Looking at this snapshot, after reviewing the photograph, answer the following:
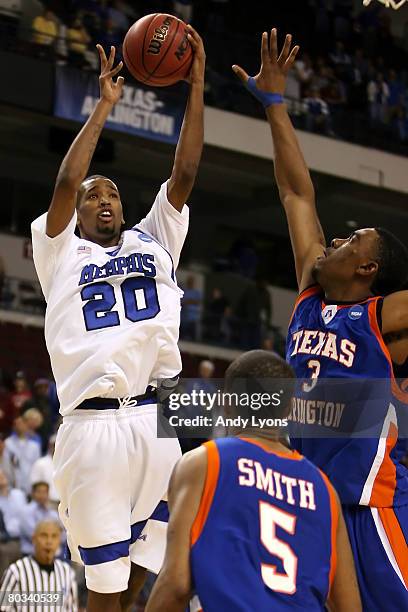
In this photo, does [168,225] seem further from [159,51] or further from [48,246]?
[159,51]

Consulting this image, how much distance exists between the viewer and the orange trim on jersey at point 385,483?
4.15m

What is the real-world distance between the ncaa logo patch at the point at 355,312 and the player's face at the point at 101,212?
1.14 metres

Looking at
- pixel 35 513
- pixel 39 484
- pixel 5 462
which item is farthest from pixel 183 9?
pixel 35 513

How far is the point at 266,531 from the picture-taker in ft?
10.4

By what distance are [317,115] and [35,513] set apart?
10.1 meters

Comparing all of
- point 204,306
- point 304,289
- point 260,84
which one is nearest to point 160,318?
point 304,289

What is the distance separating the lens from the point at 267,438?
333 centimetres

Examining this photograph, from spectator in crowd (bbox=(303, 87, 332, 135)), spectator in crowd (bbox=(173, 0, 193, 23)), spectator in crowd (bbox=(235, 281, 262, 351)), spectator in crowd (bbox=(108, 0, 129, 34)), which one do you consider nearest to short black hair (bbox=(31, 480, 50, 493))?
spectator in crowd (bbox=(235, 281, 262, 351))

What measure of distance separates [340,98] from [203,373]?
698 centimetres

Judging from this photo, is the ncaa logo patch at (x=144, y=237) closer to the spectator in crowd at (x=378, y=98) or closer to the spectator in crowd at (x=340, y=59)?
the spectator in crowd at (x=378, y=98)

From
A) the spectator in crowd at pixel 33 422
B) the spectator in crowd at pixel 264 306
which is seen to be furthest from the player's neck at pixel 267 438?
the spectator in crowd at pixel 264 306

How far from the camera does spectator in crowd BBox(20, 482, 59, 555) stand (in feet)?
31.9

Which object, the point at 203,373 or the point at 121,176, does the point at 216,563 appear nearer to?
the point at 203,373

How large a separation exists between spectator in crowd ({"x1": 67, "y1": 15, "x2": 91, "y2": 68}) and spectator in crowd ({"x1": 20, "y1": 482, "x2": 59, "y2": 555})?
24.9 ft
